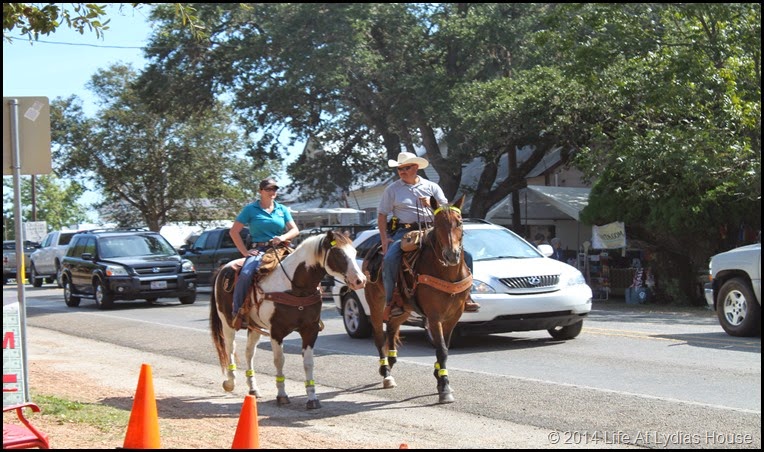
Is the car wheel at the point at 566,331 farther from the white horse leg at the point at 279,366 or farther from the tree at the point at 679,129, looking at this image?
the tree at the point at 679,129

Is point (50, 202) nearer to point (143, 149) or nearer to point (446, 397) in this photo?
point (143, 149)

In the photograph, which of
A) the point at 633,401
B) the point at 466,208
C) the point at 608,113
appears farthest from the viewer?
the point at 466,208

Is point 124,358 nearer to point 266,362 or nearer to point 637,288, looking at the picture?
point 266,362

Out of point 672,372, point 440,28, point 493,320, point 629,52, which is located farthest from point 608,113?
point 672,372

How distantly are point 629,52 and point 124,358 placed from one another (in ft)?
51.4

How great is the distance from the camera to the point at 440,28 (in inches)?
1312

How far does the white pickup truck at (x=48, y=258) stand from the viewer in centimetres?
4066

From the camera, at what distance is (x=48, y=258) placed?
1614 inches

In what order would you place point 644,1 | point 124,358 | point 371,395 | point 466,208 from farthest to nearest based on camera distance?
point 466,208 → point 644,1 → point 124,358 → point 371,395

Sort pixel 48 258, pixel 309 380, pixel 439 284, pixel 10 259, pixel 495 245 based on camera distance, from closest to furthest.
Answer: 1. pixel 309 380
2. pixel 439 284
3. pixel 495 245
4. pixel 48 258
5. pixel 10 259

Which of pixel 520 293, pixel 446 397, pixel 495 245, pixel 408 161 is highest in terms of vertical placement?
pixel 408 161

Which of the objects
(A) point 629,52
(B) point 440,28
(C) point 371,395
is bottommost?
(C) point 371,395
